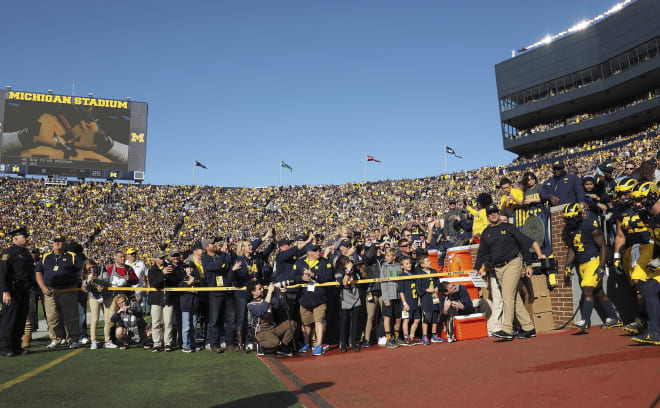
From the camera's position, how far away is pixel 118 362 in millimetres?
7930

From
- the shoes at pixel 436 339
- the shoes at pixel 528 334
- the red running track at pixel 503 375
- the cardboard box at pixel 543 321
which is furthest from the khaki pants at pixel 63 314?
the cardboard box at pixel 543 321

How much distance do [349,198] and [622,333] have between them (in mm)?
39977

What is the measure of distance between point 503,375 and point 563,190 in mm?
4519

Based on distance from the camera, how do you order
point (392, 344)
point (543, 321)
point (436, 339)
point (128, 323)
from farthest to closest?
point (128, 323) → point (436, 339) → point (392, 344) → point (543, 321)

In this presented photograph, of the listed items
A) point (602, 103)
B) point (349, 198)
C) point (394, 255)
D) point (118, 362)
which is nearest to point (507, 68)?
point (602, 103)

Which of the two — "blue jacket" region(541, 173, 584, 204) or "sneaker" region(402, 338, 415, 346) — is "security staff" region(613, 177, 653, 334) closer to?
"blue jacket" region(541, 173, 584, 204)

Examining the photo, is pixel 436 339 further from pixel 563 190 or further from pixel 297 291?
pixel 563 190

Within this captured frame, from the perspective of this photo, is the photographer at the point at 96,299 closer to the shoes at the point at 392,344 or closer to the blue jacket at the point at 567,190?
the shoes at the point at 392,344

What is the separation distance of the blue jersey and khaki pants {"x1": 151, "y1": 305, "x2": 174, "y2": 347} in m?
7.23

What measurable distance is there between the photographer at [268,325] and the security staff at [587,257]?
4654 mm

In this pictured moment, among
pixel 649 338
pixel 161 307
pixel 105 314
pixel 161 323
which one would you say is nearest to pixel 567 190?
pixel 649 338

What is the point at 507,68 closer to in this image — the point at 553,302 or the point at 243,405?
the point at 553,302

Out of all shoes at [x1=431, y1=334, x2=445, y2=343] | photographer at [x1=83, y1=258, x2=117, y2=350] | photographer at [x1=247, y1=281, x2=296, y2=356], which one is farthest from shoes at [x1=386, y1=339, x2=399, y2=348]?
photographer at [x1=83, y1=258, x2=117, y2=350]

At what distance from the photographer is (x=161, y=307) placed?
9.46m
